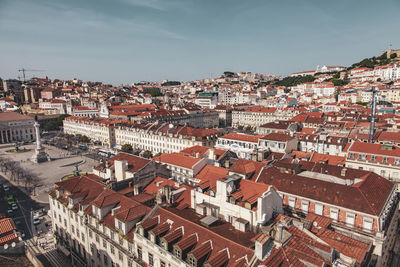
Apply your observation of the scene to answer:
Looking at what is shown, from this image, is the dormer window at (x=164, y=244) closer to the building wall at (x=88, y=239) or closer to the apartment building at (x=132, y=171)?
the building wall at (x=88, y=239)

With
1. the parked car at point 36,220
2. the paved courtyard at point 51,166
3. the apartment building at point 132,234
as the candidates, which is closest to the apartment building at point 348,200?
the apartment building at point 132,234

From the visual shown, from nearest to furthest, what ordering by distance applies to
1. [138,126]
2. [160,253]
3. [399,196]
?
[160,253] < [399,196] < [138,126]

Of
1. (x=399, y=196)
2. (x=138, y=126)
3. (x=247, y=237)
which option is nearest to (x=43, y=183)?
(x=138, y=126)

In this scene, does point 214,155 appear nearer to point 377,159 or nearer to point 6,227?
point 377,159

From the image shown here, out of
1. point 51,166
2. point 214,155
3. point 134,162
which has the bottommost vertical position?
point 51,166

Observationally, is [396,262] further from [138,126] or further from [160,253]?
[138,126]

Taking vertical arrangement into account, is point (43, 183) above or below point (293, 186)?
below

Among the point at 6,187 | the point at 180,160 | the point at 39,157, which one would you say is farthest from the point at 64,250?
the point at 39,157
